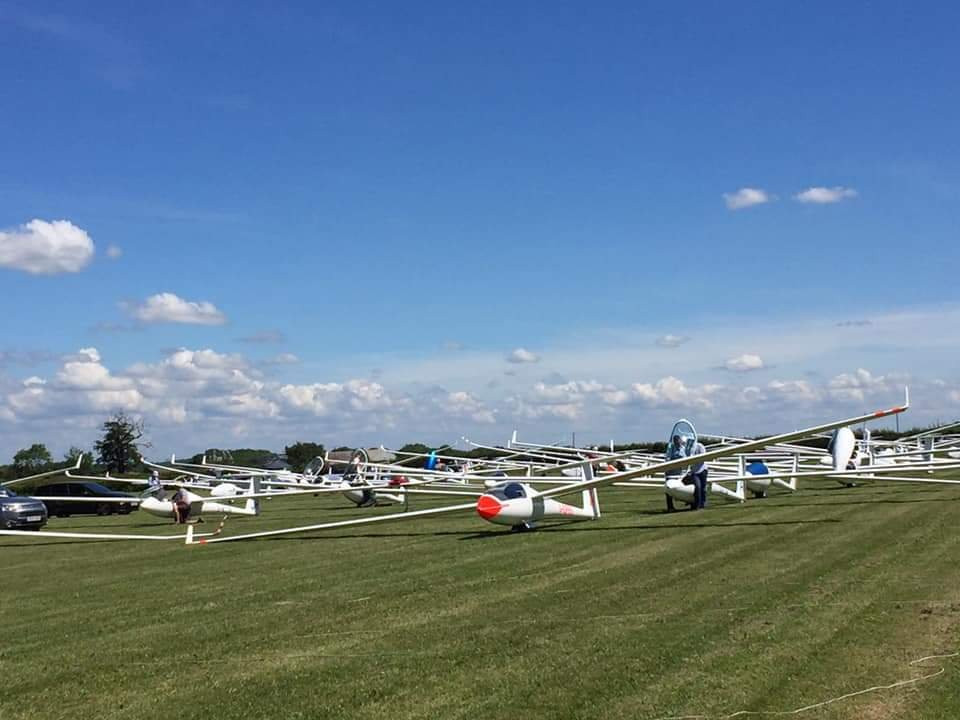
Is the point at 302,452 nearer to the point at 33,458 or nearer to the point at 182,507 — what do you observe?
the point at 33,458

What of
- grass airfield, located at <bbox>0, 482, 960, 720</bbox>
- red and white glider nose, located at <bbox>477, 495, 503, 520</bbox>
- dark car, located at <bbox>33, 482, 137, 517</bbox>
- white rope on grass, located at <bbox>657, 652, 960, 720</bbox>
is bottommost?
dark car, located at <bbox>33, 482, 137, 517</bbox>

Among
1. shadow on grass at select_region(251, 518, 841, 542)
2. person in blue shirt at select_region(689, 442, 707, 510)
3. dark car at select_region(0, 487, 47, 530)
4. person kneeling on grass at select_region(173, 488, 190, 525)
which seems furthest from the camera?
person kneeling on grass at select_region(173, 488, 190, 525)

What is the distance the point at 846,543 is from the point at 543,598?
599 cm

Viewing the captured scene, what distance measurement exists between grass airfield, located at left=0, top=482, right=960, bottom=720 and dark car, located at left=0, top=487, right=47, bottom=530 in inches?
421

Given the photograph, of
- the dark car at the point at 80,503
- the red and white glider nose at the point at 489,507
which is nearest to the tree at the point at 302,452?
the dark car at the point at 80,503

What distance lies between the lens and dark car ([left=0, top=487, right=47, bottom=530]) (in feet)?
85.9

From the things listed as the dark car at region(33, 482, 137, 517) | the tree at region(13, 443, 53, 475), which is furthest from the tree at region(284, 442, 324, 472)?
the dark car at region(33, 482, 137, 517)

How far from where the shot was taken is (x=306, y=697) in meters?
6.38

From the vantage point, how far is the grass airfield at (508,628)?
615cm

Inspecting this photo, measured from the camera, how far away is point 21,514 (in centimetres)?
2634

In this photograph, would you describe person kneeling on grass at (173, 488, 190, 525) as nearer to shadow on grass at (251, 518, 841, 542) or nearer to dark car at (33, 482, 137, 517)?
shadow on grass at (251, 518, 841, 542)

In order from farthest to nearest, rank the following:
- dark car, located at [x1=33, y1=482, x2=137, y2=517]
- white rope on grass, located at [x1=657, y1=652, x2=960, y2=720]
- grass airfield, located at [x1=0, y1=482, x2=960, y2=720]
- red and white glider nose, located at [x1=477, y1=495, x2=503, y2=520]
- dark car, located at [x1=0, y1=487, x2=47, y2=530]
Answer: dark car, located at [x1=33, y1=482, x2=137, y2=517], dark car, located at [x1=0, y1=487, x2=47, y2=530], red and white glider nose, located at [x1=477, y1=495, x2=503, y2=520], grass airfield, located at [x1=0, y1=482, x2=960, y2=720], white rope on grass, located at [x1=657, y1=652, x2=960, y2=720]

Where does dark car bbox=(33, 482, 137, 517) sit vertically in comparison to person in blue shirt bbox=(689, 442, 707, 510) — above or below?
below

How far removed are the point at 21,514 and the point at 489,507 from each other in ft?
52.5
